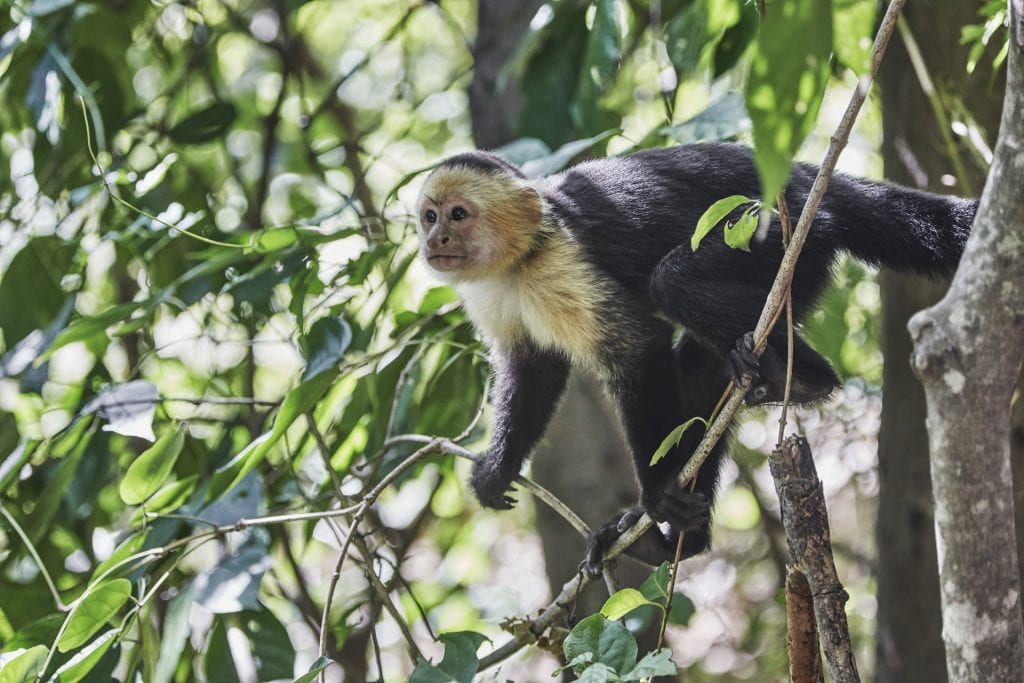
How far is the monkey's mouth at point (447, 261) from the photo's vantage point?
8.60 ft

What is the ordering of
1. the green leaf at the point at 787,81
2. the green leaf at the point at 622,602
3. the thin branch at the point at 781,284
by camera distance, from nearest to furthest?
the green leaf at the point at 787,81 < the thin branch at the point at 781,284 < the green leaf at the point at 622,602

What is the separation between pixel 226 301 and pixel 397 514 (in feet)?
2.92

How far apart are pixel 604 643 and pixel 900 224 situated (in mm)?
1177

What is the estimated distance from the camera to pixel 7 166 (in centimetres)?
343

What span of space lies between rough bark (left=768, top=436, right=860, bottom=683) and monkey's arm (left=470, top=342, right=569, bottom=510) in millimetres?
1126

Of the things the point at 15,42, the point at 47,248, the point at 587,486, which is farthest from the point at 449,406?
the point at 15,42

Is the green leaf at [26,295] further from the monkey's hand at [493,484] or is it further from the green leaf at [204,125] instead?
the monkey's hand at [493,484]

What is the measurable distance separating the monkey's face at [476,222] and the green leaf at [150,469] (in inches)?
31.1

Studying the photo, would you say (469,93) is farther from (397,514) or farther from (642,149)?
(397,514)

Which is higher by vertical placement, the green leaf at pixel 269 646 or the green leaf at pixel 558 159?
the green leaf at pixel 558 159

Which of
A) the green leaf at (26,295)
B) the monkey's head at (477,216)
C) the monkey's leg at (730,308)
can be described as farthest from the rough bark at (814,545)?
the green leaf at (26,295)

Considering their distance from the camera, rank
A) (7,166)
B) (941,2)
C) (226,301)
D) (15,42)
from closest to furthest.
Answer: (941,2), (15,42), (7,166), (226,301)

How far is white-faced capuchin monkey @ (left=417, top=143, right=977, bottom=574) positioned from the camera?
2160 millimetres

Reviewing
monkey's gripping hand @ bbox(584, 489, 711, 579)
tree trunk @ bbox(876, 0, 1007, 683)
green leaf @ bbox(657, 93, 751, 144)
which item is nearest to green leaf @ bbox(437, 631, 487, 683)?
monkey's gripping hand @ bbox(584, 489, 711, 579)
